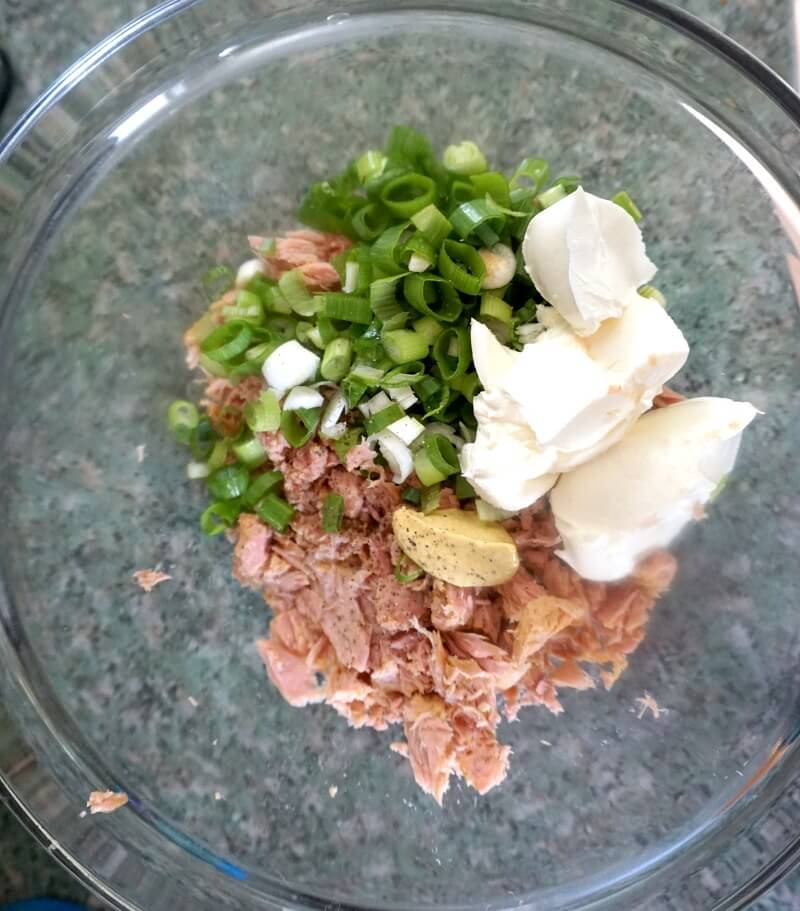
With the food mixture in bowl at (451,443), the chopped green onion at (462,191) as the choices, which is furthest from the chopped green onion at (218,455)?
the chopped green onion at (462,191)

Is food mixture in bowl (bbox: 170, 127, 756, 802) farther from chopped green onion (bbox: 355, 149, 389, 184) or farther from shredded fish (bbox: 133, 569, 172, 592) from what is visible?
shredded fish (bbox: 133, 569, 172, 592)

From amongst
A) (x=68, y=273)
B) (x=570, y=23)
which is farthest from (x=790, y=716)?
(x=68, y=273)

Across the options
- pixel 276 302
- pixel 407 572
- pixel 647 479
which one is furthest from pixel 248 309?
pixel 647 479

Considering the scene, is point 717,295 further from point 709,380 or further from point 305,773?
point 305,773

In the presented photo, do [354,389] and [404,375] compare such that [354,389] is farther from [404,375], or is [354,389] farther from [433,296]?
[433,296]

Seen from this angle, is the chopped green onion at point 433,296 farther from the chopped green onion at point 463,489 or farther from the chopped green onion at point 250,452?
the chopped green onion at point 250,452
